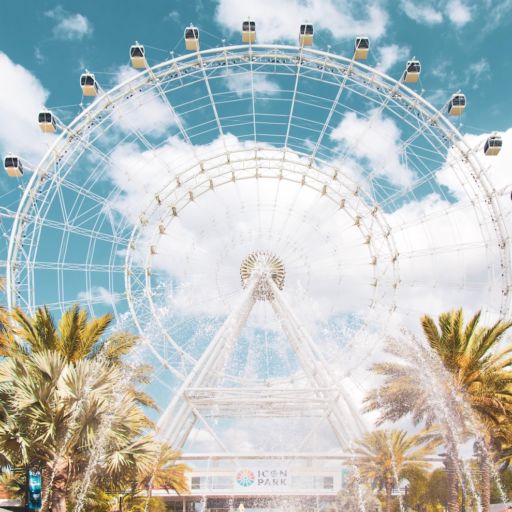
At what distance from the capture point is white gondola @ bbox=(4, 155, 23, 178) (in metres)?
28.0

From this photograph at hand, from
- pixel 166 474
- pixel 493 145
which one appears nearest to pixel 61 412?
pixel 166 474

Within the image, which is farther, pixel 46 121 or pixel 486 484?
pixel 46 121

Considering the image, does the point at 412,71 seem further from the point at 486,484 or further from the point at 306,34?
the point at 486,484

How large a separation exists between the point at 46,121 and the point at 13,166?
269cm

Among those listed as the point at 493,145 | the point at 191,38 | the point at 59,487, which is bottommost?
the point at 59,487

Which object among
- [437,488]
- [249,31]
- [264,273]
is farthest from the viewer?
[437,488]

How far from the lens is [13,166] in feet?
92.1

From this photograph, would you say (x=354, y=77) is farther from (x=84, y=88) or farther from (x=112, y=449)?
(x=112, y=449)

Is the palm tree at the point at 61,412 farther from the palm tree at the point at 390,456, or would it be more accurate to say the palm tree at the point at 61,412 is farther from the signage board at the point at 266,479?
the signage board at the point at 266,479

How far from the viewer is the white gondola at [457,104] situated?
98.2ft

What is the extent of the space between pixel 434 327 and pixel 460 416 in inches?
113

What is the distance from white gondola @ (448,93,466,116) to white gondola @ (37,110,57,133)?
1971cm

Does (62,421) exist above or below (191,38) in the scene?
below

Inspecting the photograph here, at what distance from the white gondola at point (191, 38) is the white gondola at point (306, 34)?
531 cm
